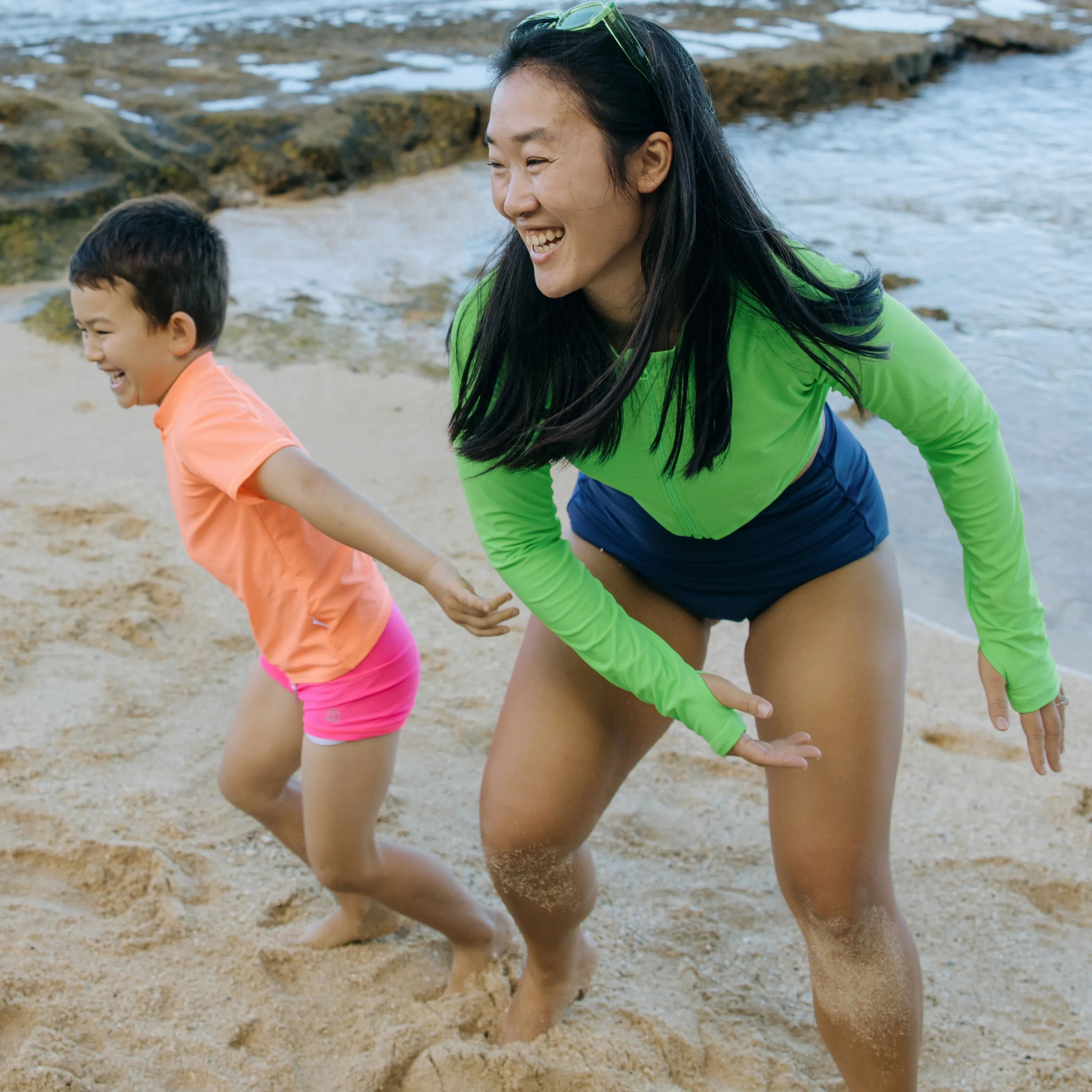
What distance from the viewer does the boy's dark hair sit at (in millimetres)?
2295

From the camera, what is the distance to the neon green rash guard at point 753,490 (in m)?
1.92

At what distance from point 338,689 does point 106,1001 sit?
0.73 meters

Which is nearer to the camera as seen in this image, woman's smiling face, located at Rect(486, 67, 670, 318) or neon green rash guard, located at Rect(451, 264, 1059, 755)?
woman's smiling face, located at Rect(486, 67, 670, 318)

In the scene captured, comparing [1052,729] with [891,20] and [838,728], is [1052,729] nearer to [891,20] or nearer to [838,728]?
[838,728]

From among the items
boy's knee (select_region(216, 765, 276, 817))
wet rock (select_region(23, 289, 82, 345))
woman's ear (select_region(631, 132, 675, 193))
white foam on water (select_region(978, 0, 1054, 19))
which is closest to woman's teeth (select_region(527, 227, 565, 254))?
woman's ear (select_region(631, 132, 675, 193))

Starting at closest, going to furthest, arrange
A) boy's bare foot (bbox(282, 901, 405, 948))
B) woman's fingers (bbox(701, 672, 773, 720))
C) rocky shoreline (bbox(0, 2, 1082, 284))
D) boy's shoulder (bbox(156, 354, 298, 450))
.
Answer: woman's fingers (bbox(701, 672, 773, 720)) → boy's shoulder (bbox(156, 354, 298, 450)) → boy's bare foot (bbox(282, 901, 405, 948)) → rocky shoreline (bbox(0, 2, 1082, 284))

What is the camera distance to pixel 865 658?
201 centimetres

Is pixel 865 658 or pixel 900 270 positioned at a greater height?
pixel 865 658

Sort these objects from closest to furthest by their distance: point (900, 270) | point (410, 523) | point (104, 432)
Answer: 1. point (410, 523)
2. point (104, 432)
3. point (900, 270)

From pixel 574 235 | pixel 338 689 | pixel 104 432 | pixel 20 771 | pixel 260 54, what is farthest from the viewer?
pixel 260 54

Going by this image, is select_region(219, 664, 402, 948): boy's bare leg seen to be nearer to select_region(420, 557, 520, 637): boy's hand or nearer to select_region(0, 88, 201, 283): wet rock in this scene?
select_region(420, 557, 520, 637): boy's hand

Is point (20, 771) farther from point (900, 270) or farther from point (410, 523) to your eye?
point (900, 270)

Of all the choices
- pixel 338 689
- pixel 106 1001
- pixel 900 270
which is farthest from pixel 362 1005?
pixel 900 270

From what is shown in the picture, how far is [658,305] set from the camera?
1.83 metres
